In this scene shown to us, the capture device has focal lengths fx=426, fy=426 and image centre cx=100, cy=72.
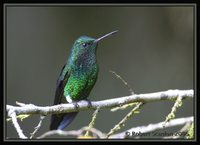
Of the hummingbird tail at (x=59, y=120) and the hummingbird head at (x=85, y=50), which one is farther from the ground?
the hummingbird head at (x=85, y=50)

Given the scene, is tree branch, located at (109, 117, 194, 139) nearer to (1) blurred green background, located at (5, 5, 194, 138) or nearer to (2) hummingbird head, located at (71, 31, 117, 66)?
(2) hummingbird head, located at (71, 31, 117, 66)

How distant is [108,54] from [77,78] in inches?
109

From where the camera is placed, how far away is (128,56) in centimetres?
784

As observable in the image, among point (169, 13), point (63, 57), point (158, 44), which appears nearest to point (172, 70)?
point (158, 44)

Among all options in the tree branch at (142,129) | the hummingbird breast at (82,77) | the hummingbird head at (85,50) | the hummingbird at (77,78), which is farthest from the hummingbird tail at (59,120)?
the tree branch at (142,129)

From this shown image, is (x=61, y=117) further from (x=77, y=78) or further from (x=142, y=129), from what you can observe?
(x=142, y=129)

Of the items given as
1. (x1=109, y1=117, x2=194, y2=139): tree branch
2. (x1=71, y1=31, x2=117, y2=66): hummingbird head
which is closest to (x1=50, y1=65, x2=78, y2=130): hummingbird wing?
(x1=71, y1=31, x2=117, y2=66): hummingbird head

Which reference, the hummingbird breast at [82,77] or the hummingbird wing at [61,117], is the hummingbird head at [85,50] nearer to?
the hummingbird breast at [82,77]

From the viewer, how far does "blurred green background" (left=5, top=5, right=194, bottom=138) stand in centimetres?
747

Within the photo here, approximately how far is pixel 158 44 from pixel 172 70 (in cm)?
55

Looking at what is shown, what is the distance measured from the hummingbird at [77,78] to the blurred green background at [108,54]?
2159 millimetres

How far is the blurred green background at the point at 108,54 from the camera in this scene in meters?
7.47

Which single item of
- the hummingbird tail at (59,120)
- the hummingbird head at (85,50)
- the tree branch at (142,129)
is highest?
the hummingbird head at (85,50)

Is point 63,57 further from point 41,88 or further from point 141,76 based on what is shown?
point 141,76
